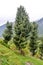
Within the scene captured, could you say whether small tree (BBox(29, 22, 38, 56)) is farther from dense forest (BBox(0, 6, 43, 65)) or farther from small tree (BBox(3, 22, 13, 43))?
small tree (BBox(3, 22, 13, 43))

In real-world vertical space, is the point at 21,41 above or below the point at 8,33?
below

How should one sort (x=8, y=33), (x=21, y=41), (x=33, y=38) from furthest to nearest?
(x=33, y=38)
(x=8, y=33)
(x=21, y=41)

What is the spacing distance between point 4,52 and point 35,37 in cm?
4030

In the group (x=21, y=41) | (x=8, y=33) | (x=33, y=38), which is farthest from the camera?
(x=33, y=38)

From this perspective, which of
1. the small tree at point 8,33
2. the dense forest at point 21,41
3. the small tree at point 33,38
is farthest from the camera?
the small tree at point 33,38

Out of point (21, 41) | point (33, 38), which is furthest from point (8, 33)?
point (21, 41)

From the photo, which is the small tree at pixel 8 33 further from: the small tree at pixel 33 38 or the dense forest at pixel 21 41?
the small tree at pixel 33 38

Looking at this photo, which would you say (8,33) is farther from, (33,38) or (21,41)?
(21,41)

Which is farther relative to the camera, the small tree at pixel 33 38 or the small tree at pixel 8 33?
the small tree at pixel 33 38

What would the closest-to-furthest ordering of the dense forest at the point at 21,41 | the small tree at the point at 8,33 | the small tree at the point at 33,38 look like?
the dense forest at the point at 21,41
the small tree at the point at 8,33
the small tree at the point at 33,38

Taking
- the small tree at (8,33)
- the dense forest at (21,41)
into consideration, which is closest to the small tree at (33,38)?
the dense forest at (21,41)

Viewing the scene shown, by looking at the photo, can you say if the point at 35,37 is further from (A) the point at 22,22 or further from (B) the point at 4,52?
(B) the point at 4,52

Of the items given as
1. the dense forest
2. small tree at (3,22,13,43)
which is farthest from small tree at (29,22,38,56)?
small tree at (3,22,13,43)

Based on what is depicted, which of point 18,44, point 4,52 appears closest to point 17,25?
point 18,44
